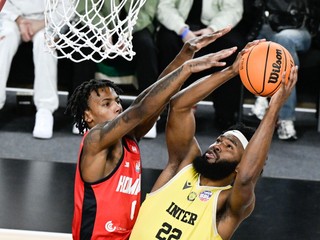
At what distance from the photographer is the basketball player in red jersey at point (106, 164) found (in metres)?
3.93

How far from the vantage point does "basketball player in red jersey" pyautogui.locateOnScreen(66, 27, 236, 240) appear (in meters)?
3.93

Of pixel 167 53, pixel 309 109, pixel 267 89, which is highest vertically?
pixel 267 89

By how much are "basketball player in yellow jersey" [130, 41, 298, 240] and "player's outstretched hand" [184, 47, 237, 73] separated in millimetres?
172

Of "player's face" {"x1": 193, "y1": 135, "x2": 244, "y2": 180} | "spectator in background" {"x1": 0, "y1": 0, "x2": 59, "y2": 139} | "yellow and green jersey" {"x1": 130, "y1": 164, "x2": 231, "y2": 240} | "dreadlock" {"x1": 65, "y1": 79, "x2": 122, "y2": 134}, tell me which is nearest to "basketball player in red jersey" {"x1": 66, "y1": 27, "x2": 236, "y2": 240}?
"dreadlock" {"x1": 65, "y1": 79, "x2": 122, "y2": 134}

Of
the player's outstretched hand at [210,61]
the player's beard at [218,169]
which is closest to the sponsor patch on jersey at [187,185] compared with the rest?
the player's beard at [218,169]

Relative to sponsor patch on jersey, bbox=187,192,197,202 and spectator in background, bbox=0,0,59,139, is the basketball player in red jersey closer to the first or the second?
sponsor patch on jersey, bbox=187,192,197,202

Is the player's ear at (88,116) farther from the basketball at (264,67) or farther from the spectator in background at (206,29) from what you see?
the spectator in background at (206,29)

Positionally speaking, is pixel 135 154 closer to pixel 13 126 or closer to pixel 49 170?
pixel 49 170

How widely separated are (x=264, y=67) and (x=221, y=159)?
0.50 metres

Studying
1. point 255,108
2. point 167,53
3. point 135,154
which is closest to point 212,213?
point 135,154

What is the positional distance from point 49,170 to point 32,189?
1.35 feet

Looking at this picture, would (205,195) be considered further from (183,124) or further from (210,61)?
(210,61)

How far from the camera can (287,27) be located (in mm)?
6785

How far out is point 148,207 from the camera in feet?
13.4
